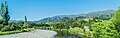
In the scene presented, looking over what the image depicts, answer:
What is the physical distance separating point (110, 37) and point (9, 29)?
89.4m

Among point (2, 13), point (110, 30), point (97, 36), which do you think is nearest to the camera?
point (110, 30)

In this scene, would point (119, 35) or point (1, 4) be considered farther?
point (1, 4)

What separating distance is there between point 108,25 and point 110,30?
74.0 inches

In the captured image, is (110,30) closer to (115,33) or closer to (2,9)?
(115,33)

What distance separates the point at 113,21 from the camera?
68688mm

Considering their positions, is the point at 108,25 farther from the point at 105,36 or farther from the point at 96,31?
the point at 96,31

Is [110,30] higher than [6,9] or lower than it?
lower

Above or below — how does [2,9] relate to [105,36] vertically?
above

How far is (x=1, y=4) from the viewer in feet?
564

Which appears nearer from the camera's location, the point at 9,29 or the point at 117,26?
the point at 117,26

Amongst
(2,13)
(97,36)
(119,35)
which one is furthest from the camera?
(2,13)

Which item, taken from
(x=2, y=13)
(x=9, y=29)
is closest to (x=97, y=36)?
(x=9, y=29)

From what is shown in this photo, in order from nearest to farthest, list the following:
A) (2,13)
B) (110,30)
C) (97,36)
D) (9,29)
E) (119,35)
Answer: (119,35), (110,30), (97,36), (9,29), (2,13)

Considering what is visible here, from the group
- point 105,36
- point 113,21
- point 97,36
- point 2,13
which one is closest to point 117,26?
point 113,21
